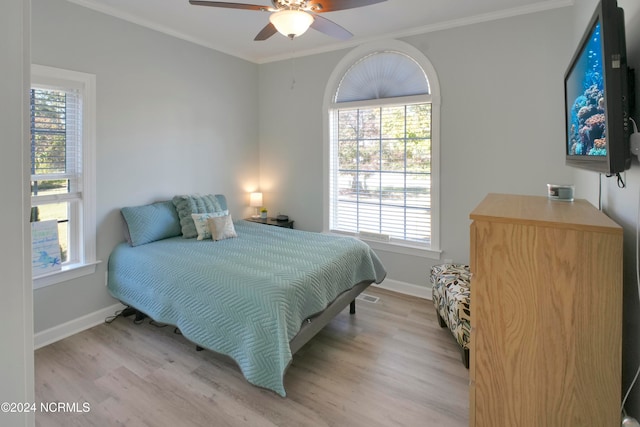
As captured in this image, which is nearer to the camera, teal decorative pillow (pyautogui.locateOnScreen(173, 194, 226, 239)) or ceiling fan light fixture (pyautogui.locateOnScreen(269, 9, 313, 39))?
ceiling fan light fixture (pyautogui.locateOnScreen(269, 9, 313, 39))

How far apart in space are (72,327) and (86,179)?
Answer: 4.22ft

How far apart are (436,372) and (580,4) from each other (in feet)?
9.60

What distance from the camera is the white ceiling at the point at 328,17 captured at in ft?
9.84

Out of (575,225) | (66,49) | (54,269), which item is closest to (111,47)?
(66,49)

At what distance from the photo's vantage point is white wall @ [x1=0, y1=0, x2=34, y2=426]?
2.11 feet

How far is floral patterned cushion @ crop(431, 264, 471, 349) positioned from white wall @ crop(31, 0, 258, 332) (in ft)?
9.17

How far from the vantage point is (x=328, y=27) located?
2475 millimetres

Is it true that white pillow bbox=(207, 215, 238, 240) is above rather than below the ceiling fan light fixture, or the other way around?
below

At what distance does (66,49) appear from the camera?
285cm

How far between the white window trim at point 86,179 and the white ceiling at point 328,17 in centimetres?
66

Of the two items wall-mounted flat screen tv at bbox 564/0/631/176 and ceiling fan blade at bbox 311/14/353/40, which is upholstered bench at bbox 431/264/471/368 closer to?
wall-mounted flat screen tv at bbox 564/0/631/176

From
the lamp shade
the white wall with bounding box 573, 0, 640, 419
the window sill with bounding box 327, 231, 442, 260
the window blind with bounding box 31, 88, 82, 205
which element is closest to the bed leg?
the window blind with bounding box 31, 88, 82, 205

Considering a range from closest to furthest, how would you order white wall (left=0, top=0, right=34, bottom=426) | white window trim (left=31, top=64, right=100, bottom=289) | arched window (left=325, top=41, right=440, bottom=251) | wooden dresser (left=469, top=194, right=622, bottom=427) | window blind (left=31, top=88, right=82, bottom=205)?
white wall (left=0, top=0, right=34, bottom=426) < wooden dresser (left=469, top=194, right=622, bottom=427) < window blind (left=31, top=88, right=82, bottom=205) < white window trim (left=31, top=64, right=100, bottom=289) < arched window (left=325, top=41, right=440, bottom=251)

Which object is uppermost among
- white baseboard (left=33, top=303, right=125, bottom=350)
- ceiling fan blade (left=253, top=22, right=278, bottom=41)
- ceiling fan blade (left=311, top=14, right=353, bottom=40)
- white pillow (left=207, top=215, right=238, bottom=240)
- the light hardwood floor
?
ceiling fan blade (left=253, top=22, right=278, bottom=41)
